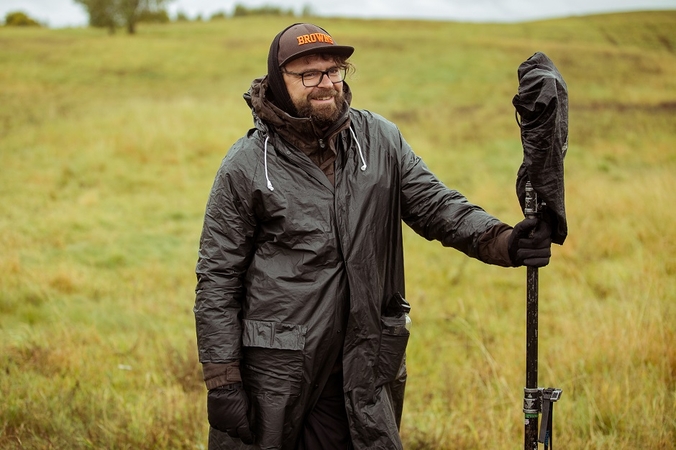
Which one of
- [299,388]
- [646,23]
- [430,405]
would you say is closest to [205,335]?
[299,388]

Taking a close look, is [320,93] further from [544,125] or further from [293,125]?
[544,125]

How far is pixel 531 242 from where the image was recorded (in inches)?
107

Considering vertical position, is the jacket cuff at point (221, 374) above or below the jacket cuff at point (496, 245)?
below

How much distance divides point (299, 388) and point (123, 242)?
24.7ft

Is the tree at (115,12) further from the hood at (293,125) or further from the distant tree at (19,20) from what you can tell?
the hood at (293,125)

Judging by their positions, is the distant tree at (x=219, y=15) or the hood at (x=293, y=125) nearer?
the hood at (x=293, y=125)

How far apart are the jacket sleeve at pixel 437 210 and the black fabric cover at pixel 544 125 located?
1.19 feet

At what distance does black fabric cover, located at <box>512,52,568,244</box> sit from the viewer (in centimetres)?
254

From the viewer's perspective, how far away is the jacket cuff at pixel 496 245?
282 cm

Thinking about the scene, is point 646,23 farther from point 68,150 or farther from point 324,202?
point 324,202

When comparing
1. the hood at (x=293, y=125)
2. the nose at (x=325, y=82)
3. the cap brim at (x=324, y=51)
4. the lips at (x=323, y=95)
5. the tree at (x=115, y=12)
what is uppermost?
the tree at (x=115, y=12)

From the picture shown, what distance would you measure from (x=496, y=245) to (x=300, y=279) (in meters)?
0.83

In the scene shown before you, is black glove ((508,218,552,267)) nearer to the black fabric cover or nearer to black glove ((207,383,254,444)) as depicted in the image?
the black fabric cover

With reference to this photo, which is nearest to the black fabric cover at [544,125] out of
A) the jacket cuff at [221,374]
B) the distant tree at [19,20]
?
the jacket cuff at [221,374]
